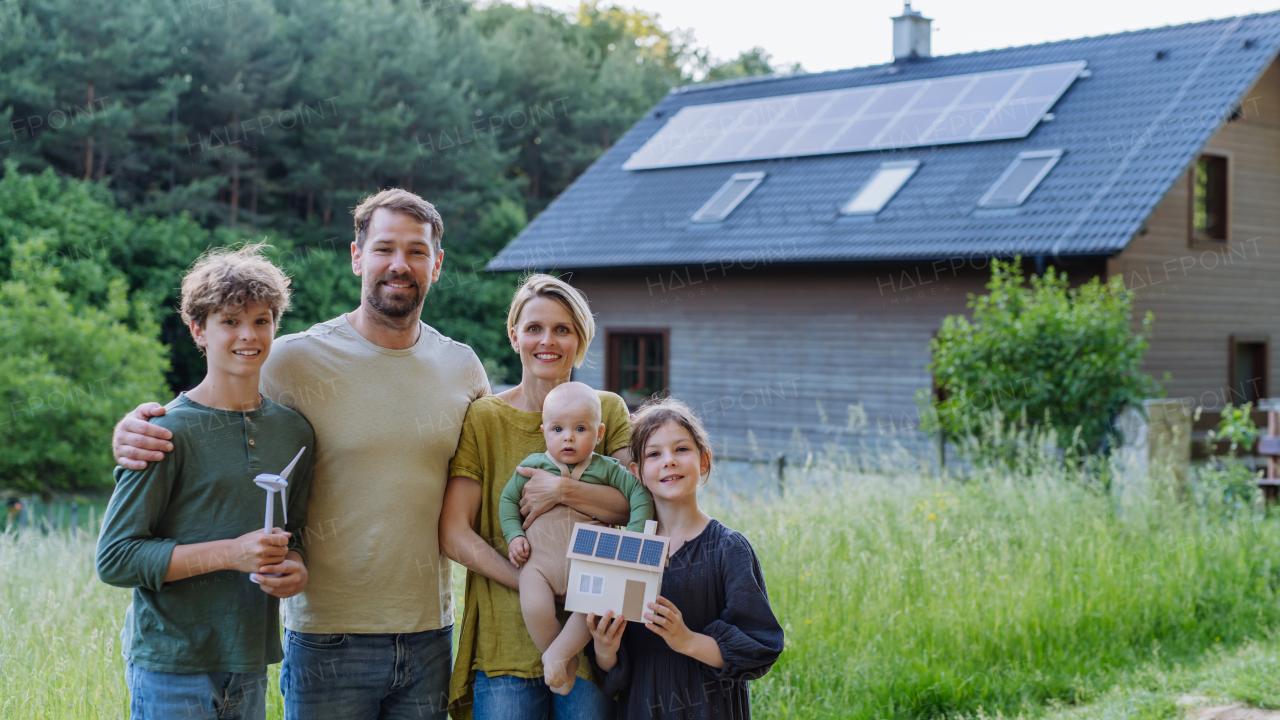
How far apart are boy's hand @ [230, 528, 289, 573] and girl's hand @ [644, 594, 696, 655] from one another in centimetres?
99

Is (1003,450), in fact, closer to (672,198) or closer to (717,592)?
(717,592)

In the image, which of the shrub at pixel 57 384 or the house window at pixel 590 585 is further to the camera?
the shrub at pixel 57 384

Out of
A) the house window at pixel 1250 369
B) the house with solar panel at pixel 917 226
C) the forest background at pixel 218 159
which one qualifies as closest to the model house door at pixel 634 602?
the house with solar panel at pixel 917 226

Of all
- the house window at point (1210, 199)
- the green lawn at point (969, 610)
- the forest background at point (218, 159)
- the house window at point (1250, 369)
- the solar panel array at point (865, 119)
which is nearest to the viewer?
the green lawn at point (969, 610)

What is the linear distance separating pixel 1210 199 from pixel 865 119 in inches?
220

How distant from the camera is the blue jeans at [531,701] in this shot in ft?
10.2

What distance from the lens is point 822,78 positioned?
21.5 meters

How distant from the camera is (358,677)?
324 centimetres

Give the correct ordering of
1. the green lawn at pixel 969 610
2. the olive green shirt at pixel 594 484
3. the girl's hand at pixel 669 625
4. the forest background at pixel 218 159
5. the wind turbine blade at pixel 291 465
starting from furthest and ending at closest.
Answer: the forest background at pixel 218 159
the green lawn at pixel 969 610
the olive green shirt at pixel 594 484
the girl's hand at pixel 669 625
the wind turbine blade at pixel 291 465

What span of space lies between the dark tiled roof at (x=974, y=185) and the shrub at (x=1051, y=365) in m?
2.86

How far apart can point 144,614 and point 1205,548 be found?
7.12 m

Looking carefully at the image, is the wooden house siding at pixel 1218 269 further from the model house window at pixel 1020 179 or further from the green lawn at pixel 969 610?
the green lawn at pixel 969 610

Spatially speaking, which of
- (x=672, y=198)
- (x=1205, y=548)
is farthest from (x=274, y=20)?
(x=1205, y=548)

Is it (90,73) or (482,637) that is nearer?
(482,637)
